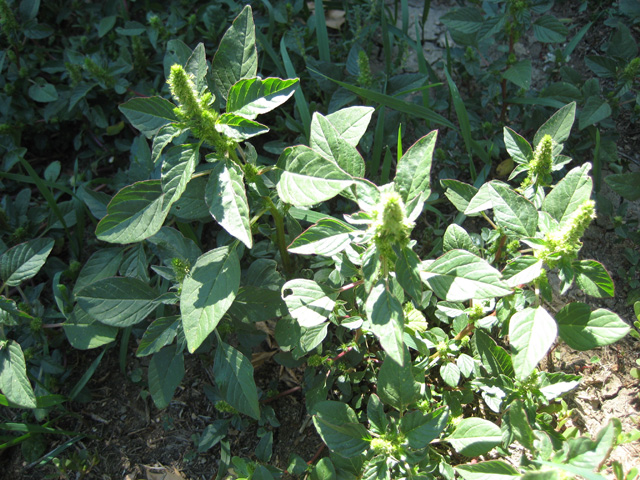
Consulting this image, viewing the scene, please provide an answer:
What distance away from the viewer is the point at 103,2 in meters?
3.30

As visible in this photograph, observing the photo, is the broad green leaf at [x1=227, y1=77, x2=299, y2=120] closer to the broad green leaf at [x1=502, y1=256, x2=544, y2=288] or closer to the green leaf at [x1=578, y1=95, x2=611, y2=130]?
the broad green leaf at [x1=502, y1=256, x2=544, y2=288]

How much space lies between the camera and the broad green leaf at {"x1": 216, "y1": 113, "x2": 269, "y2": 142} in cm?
171

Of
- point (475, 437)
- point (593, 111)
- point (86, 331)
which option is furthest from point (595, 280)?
point (86, 331)

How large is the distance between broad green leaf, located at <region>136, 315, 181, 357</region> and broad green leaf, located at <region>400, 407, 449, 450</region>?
0.99m

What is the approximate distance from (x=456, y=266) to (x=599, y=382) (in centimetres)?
124

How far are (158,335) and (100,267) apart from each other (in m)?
0.63

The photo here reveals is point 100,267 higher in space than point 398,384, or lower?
higher

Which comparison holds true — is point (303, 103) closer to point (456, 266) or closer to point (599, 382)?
point (456, 266)

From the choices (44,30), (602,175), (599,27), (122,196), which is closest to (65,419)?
(122,196)

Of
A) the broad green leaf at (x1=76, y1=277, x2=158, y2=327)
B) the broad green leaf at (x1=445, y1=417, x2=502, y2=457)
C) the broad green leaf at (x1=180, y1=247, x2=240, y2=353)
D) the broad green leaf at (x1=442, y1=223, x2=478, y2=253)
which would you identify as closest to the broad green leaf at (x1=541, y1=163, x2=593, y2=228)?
the broad green leaf at (x1=442, y1=223, x2=478, y2=253)

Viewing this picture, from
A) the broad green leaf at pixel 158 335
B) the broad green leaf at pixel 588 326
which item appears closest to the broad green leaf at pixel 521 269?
the broad green leaf at pixel 588 326

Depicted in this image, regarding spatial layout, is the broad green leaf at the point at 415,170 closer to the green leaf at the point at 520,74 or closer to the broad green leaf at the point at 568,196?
the broad green leaf at the point at 568,196

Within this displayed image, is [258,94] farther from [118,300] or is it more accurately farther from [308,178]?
[118,300]

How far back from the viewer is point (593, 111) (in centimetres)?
250
